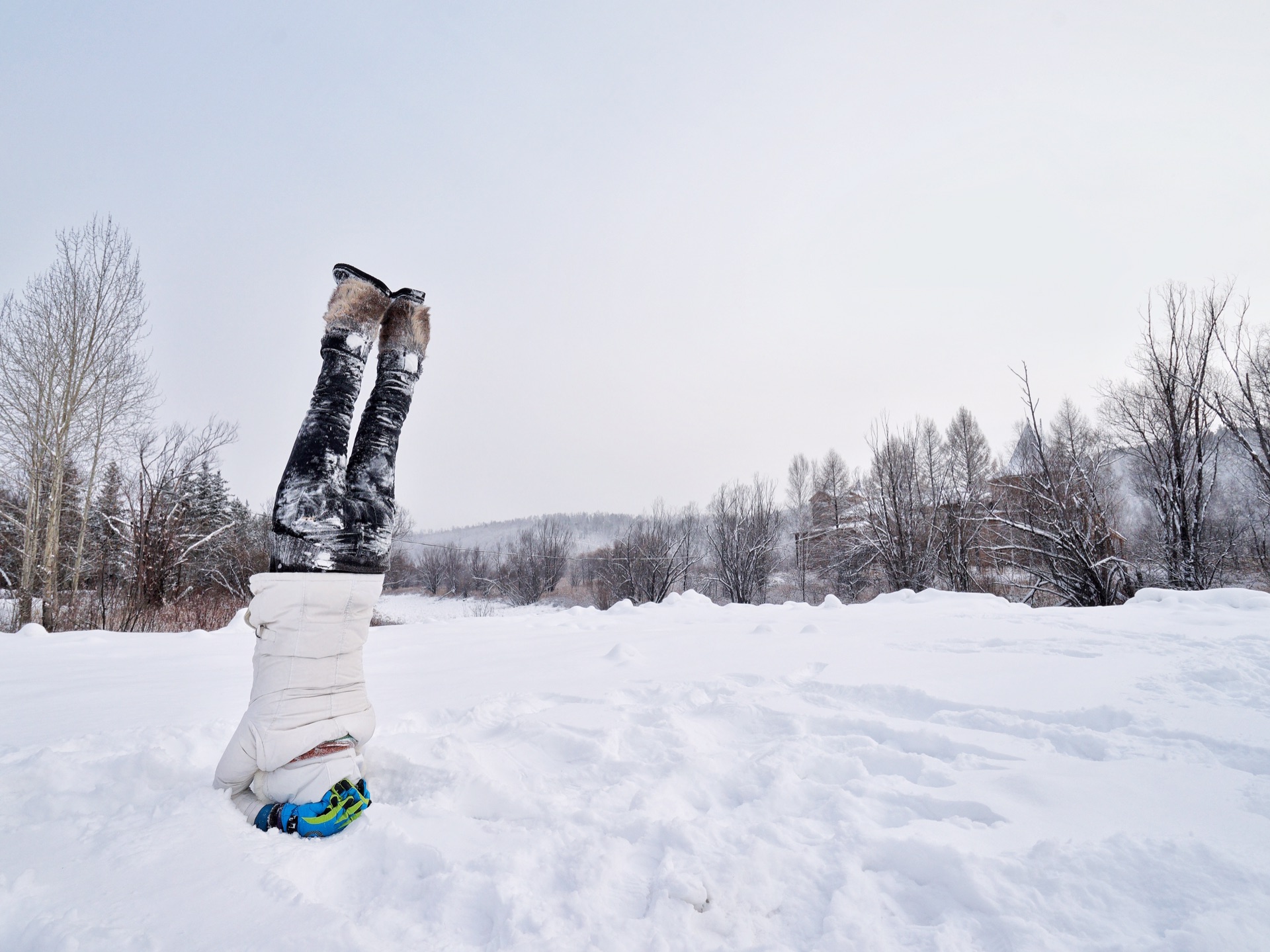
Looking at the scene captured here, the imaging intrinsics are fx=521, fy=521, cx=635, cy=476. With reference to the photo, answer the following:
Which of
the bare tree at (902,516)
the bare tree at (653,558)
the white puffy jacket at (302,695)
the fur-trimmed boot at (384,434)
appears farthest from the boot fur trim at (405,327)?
the bare tree at (653,558)

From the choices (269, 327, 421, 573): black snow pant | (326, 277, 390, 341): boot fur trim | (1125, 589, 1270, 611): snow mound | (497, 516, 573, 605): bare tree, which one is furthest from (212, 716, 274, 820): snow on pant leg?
(497, 516, 573, 605): bare tree

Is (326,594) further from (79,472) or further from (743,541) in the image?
(743,541)

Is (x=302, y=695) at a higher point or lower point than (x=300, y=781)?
higher

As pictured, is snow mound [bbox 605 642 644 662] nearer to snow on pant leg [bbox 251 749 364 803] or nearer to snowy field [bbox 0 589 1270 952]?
snowy field [bbox 0 589 1270 952]

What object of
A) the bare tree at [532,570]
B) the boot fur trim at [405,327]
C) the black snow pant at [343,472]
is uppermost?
the boot fur trim at [405,327]

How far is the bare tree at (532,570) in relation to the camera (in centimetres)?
2783

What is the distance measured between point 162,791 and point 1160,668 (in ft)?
9.21

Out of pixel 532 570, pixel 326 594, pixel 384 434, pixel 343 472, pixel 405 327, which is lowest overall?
pixel 532 570

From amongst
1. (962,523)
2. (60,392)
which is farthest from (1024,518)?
(60,392)

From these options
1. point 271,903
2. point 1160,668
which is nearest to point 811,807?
point 271,903

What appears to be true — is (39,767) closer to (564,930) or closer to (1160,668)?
(564,930)

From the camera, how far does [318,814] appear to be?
1020 millimetres

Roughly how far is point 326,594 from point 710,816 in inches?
39.2

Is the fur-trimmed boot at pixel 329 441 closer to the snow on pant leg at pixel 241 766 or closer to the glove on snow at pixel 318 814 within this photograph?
the snow on pant leg at pixel 241 766
